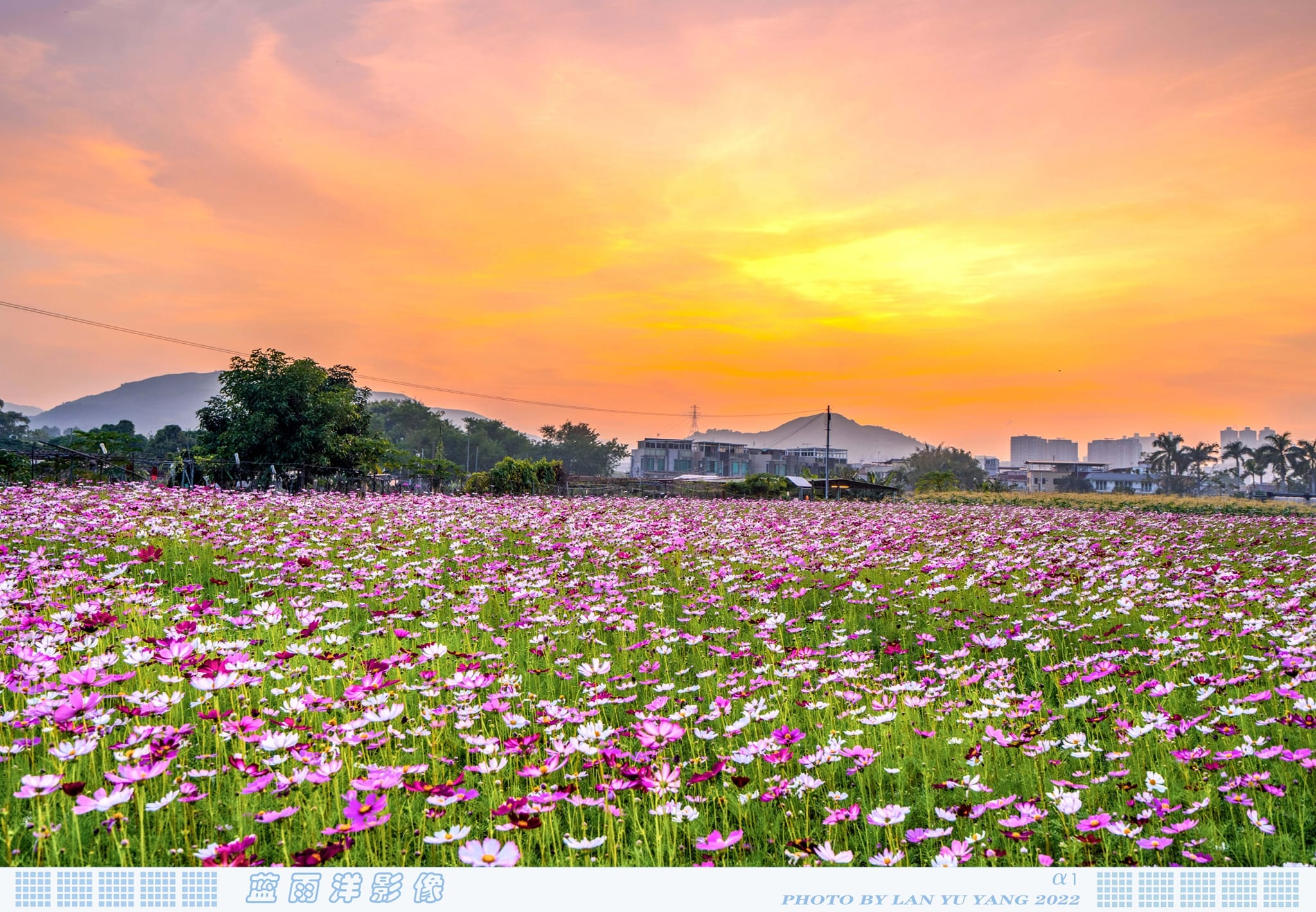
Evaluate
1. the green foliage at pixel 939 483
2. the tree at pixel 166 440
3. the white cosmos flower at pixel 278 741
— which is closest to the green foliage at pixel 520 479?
the green foliage at pixel 939 483

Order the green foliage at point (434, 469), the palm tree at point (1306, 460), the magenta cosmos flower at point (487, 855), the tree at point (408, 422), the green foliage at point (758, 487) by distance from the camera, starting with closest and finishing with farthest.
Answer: the magenta cosmos flower at point (487, 855), the green foliage at point (434, 469), the green foliage at point (758, 487), the palm tree at point (1306, 460), the tree at point (408, 422)

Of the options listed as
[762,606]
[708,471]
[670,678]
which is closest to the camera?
[670,678]

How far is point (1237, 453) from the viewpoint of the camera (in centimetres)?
8181

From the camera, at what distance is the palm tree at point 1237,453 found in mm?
81512

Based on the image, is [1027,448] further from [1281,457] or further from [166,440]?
[166,440]

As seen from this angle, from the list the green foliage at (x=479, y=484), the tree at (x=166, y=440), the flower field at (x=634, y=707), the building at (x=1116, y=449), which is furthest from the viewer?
the building at (x=1116, y=449)

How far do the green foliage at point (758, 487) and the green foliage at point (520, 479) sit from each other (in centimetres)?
817

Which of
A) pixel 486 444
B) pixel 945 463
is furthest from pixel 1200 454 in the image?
pixel 486 444

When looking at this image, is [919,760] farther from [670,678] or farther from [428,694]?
[428,694]

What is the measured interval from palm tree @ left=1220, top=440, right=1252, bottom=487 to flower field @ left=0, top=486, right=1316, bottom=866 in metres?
88.8

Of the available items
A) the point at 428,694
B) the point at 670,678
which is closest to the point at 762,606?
the point at 670,678

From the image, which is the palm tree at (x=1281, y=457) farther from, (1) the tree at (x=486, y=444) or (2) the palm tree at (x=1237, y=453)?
(1) the tree at (x=486, y=444)
